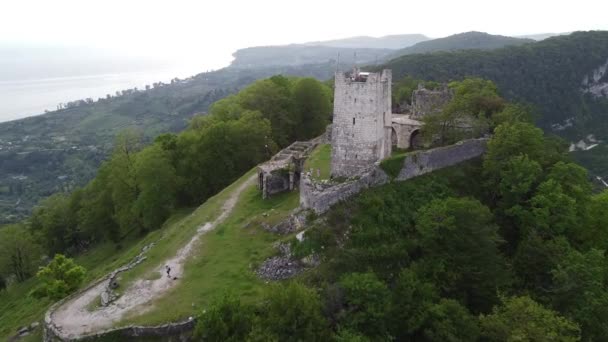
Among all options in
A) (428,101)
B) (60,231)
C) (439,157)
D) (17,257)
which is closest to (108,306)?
(439,157)

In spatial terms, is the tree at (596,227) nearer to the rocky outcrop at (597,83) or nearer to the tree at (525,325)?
the tree at (525,325)

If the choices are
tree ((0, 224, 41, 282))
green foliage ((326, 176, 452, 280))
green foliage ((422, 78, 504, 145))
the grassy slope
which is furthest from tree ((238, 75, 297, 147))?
tree ((0, 224, 41, 282))

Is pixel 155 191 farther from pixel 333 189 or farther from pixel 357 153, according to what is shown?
pixel 333 189

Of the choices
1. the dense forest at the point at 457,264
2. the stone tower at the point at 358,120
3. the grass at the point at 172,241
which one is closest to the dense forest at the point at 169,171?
the grass at the point at 172,241

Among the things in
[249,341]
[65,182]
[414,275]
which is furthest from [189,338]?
[65,182]

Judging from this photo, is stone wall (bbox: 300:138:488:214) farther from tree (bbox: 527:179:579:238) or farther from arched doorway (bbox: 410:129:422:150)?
tree (bbox: 527:179:579:238)

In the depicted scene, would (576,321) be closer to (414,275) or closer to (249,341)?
(414,275)
